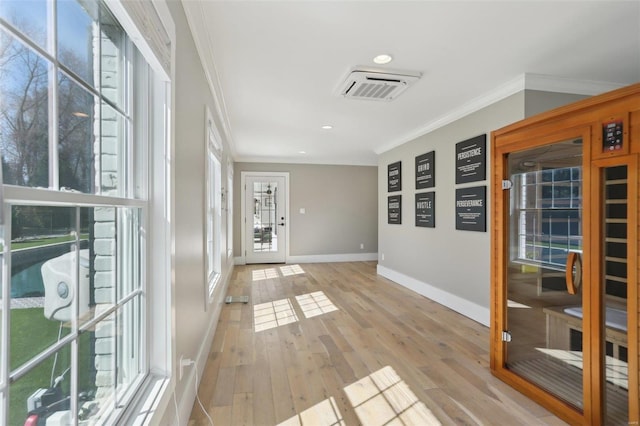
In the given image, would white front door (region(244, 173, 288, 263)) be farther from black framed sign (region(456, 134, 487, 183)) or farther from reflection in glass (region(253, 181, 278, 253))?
black framed sign (region(456, 134, 487, 183))

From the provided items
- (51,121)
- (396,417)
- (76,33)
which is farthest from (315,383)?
(76,33)

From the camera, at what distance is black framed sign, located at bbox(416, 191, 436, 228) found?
4270mm

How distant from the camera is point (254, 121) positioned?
420 cm

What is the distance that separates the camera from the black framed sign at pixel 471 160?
336 centimetres

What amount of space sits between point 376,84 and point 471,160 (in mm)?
1453

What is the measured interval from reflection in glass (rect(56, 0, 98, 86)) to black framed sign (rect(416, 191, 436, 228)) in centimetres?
398

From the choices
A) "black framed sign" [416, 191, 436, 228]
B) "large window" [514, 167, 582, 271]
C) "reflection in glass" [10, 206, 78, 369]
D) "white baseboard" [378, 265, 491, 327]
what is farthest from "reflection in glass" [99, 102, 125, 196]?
"black framed sign" [416, 191, 436, 228]

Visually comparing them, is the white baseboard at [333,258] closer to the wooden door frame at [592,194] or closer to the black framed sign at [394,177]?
the black framed sign at [394,177]

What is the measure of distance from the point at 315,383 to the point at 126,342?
1.40 meters

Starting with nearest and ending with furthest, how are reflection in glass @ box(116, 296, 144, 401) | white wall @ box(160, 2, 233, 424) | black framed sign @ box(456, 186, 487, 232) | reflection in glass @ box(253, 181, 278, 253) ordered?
reflection in glass @ box(116, 296, 144, 401) < white wall @ box(160, 2, 233, 424) < black framed sign @ box(456, 186, 487, 232) < reflection in glass @ box(253, 181, 278, 253)

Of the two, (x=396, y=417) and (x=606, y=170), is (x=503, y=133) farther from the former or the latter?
(x=396, y=417)

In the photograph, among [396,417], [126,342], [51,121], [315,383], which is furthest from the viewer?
[315,383]

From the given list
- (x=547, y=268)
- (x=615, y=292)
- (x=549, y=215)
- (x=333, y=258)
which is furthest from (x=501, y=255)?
(x=333, y=258)

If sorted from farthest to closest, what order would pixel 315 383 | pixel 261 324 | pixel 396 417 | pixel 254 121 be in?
pixel 254 121 → pixel 261 324 → pixel 315 383 → pixel 396 417
